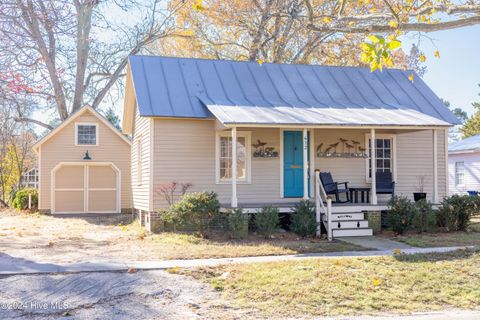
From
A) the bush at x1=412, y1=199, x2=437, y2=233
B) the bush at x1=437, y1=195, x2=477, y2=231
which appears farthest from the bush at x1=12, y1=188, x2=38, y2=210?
the bush at x1=437, y1=195, x2=477, y2=231

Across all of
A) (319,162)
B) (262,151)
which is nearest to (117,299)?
(262,151)

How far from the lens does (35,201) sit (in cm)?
2369

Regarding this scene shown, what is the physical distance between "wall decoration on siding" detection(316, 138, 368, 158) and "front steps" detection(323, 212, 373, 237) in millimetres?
2375

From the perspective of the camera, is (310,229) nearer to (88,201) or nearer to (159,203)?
(159,203)

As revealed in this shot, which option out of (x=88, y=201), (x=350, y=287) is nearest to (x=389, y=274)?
(x=350, y=287)

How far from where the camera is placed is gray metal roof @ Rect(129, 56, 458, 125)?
1398 cm

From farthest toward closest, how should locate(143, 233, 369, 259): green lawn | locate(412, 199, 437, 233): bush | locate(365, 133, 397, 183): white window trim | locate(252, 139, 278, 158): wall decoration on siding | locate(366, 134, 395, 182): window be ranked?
locate(366, 134, 395, 182): window
locate(365, 133, 397, 183): white window trim
locate(252, 139, 278, 158): wall decoration on siding
locate(412, 199, 437, 233): bush
locate(143, 233, 369, 259): green lawn

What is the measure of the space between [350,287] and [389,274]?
41.3 inches

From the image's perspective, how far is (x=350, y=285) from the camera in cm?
750

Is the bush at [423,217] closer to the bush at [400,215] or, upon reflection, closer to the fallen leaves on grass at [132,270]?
the bush at [400,215]

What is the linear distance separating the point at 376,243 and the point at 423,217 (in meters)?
2.20

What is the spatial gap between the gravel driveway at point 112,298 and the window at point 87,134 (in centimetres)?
1494

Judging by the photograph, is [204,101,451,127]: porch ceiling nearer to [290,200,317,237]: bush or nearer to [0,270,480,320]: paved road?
[290,200,317,237]: bush

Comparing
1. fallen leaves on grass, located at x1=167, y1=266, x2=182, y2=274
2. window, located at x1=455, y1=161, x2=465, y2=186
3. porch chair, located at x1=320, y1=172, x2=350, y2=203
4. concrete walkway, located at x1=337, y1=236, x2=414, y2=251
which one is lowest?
fallen leaves on grass, located at x1=167, y1=266, x2=182, y2=274
